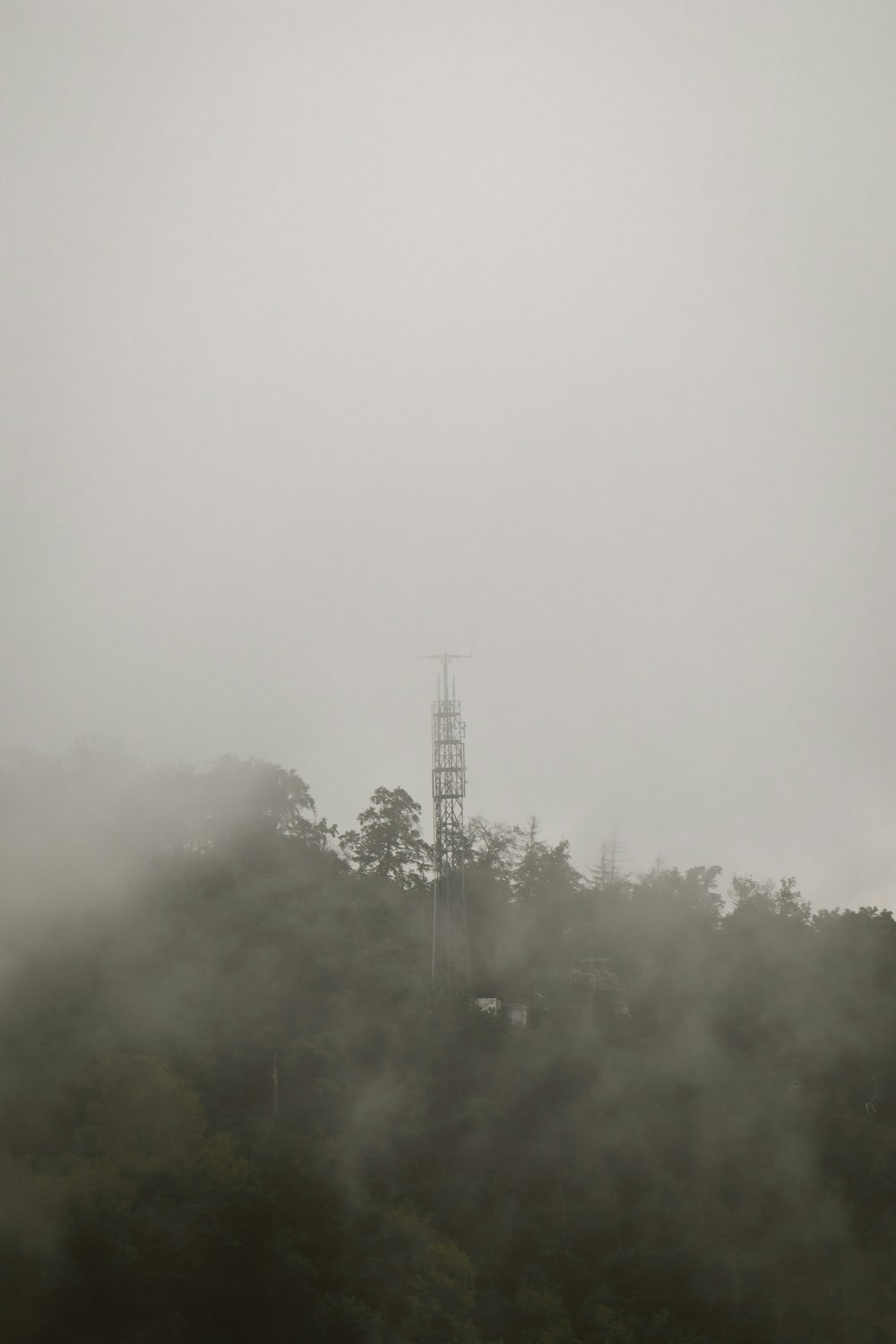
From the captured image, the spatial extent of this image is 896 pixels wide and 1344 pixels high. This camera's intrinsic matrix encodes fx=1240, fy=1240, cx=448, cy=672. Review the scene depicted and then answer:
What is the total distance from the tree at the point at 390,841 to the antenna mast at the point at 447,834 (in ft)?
19.2

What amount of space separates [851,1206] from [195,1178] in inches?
841

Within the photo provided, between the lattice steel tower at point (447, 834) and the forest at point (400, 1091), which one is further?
the lattice steel tower at point (447, 834)

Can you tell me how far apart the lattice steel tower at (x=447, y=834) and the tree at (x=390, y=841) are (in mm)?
5868

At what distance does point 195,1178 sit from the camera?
30188 mm

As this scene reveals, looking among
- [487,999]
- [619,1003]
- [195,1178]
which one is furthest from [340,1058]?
[619,1003]

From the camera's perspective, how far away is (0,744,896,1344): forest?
2933 cm

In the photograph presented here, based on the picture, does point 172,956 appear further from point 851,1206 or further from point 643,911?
point 851,1206

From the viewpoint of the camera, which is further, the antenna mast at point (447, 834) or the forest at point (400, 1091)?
the antenna mast at point (447, 834)

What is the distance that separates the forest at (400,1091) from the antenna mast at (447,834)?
3.48 feet

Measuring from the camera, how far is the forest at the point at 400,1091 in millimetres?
29328

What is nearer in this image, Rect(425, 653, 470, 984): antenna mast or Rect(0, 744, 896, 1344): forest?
Rect(0, 744, 896, 1344): forest

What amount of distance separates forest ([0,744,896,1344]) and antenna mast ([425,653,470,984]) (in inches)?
41.8

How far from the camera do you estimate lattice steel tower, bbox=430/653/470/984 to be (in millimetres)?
42000

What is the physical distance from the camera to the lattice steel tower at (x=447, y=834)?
138 ft
